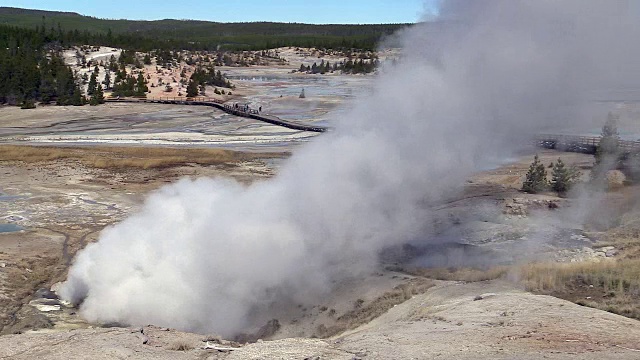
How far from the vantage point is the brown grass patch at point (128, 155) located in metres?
30.7

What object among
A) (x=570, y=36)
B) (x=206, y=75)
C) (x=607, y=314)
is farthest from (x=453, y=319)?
(x=206, y=75)

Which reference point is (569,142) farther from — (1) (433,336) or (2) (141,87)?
(2) (141,87)

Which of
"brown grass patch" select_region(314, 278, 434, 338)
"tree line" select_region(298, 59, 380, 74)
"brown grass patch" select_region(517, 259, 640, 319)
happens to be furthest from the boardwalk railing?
"tree line" select_region(298, 59, 380, 74)

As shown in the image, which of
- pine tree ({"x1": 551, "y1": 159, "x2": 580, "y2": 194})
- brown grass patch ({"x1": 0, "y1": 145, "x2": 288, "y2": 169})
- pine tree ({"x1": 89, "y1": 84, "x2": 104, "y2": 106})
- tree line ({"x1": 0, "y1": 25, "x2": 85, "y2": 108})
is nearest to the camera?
pine tree ({"x1": 551, "y1": 159, "x2": 580, "y2": 194})

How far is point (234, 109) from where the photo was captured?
2007 inches

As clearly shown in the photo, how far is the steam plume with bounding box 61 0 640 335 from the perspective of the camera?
44.3ft

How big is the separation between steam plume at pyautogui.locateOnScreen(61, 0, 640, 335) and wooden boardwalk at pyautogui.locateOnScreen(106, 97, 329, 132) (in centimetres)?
2037

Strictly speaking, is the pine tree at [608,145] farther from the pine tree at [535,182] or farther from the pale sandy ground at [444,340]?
the pale sandy ground at [444,340]

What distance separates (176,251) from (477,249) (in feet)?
23.1

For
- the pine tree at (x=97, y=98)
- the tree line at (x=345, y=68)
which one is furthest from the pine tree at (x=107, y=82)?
the tree line at (x=345, y=68)

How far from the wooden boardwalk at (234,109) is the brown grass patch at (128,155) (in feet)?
21.3

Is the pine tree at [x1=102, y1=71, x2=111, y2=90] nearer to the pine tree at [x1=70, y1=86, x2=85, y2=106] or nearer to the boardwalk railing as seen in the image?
the pine tree at [x1=70, y1=86, x2=85, y2=106]

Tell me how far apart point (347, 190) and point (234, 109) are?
37.0 metres

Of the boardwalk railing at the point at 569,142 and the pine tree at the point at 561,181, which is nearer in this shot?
the pine tree at the point at 561,181
